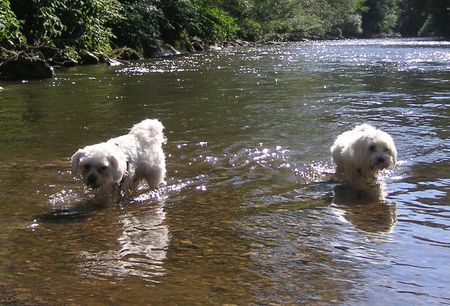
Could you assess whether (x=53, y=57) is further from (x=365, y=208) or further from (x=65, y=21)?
(x=365, y=208)

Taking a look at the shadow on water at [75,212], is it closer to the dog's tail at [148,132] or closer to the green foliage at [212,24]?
the dog's tail at [148,132]

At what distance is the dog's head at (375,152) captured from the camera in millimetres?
6852

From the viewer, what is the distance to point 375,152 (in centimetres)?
689

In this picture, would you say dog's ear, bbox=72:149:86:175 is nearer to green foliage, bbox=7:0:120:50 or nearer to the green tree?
green foliage, bbox=7:0:120:50

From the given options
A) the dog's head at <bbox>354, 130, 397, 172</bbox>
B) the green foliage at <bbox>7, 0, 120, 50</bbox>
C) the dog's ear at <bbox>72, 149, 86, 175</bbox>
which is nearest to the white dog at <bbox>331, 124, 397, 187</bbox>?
the dog's head at <bbox>354, 130, 397, 172</bbox>

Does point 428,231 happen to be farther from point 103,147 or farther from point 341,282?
point 103,147

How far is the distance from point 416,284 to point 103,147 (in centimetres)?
332

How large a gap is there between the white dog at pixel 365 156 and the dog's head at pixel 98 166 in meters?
2.63

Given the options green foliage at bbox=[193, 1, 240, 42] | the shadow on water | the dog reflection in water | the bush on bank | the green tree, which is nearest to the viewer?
the dog reflection in water

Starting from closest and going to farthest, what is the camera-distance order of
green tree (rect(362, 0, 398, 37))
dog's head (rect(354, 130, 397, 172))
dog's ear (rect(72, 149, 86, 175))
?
dog's ear (rect(72, 149, 86, 175)) < dog's head (rect(354, 130, 397, 172)) < green tree (rect(362, 0, 398, 37))

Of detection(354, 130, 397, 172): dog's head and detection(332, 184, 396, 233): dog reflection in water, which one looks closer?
detection(332, 184, 396, 233): dog reflection in water

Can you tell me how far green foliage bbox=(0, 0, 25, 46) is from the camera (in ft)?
62.0

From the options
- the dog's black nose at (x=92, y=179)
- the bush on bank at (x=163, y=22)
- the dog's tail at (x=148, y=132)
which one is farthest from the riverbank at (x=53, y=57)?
the dog's black nose at (x=92, y=179)

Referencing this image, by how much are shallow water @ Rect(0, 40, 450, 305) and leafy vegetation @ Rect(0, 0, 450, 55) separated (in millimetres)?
10674
